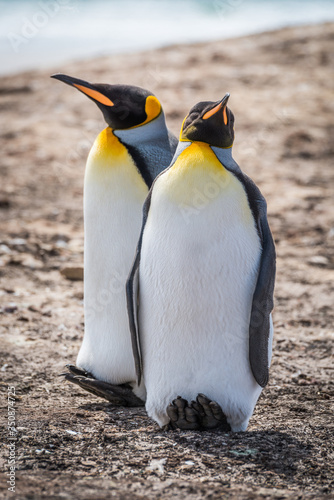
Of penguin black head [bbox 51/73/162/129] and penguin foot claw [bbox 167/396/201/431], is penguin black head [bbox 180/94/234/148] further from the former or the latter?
penguin foot claw [bbox 167/396/201/431]

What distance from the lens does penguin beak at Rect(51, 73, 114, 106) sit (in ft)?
10.3

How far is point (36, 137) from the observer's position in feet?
29.4

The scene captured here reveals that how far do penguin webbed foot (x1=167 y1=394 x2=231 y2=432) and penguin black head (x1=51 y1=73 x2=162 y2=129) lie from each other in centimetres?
151

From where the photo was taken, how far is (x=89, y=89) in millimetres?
3154

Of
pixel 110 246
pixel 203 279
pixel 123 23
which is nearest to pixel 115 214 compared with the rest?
pixel 110 246

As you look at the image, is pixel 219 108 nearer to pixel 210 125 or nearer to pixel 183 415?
pixel 210 125

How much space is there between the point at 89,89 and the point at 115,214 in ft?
2.21

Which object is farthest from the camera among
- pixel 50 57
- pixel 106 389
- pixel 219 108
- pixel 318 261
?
pixel 50 57

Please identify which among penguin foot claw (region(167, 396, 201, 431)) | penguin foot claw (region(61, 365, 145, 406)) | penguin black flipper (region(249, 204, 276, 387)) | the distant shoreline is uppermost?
the distant shoreline

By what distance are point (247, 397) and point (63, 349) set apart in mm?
1571

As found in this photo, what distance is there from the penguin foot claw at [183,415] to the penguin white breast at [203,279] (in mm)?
55

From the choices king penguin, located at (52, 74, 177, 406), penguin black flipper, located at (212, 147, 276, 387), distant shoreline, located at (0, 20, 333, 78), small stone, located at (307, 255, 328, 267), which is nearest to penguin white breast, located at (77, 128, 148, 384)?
king penguin, located at (52, 74, 177, 406)

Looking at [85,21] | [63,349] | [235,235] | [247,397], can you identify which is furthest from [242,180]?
[85,21]

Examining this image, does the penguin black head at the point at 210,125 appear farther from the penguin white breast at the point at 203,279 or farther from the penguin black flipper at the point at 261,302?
the penguin black flipper at the point at 261,302
